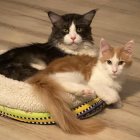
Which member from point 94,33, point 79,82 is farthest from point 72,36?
point 94,33

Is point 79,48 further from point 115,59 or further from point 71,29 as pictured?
point 115,59

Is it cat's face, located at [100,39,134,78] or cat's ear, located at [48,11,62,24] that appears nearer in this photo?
cat's face, located at [100,39,134,78]

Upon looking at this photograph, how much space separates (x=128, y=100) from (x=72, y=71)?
364 millimetres

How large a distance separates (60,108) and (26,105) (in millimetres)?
181

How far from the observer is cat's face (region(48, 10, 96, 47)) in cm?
180

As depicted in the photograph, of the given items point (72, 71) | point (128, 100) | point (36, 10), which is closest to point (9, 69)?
point (72, 71)

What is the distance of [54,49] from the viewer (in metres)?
1.86

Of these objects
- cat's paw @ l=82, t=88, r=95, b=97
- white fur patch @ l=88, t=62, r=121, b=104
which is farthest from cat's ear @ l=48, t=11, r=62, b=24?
cat's paw @ l=82, t=88, r=95, b=97

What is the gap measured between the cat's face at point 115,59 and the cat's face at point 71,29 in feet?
0.65

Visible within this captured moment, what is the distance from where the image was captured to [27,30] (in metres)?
2.64

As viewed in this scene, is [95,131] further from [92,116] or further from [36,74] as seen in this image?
[36,74]

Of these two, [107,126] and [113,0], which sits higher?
[113,0]

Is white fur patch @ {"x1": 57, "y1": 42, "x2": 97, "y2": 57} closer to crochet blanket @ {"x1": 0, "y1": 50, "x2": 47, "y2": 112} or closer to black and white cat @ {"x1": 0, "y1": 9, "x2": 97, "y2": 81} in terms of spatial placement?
black and white cat @ {"x1": 0, "y1": 9, "x2": 97, "y2": 81}

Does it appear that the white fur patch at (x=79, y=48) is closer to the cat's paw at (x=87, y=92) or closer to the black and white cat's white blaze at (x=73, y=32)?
the black and white cat's white blaze at (x=73, y=32)
